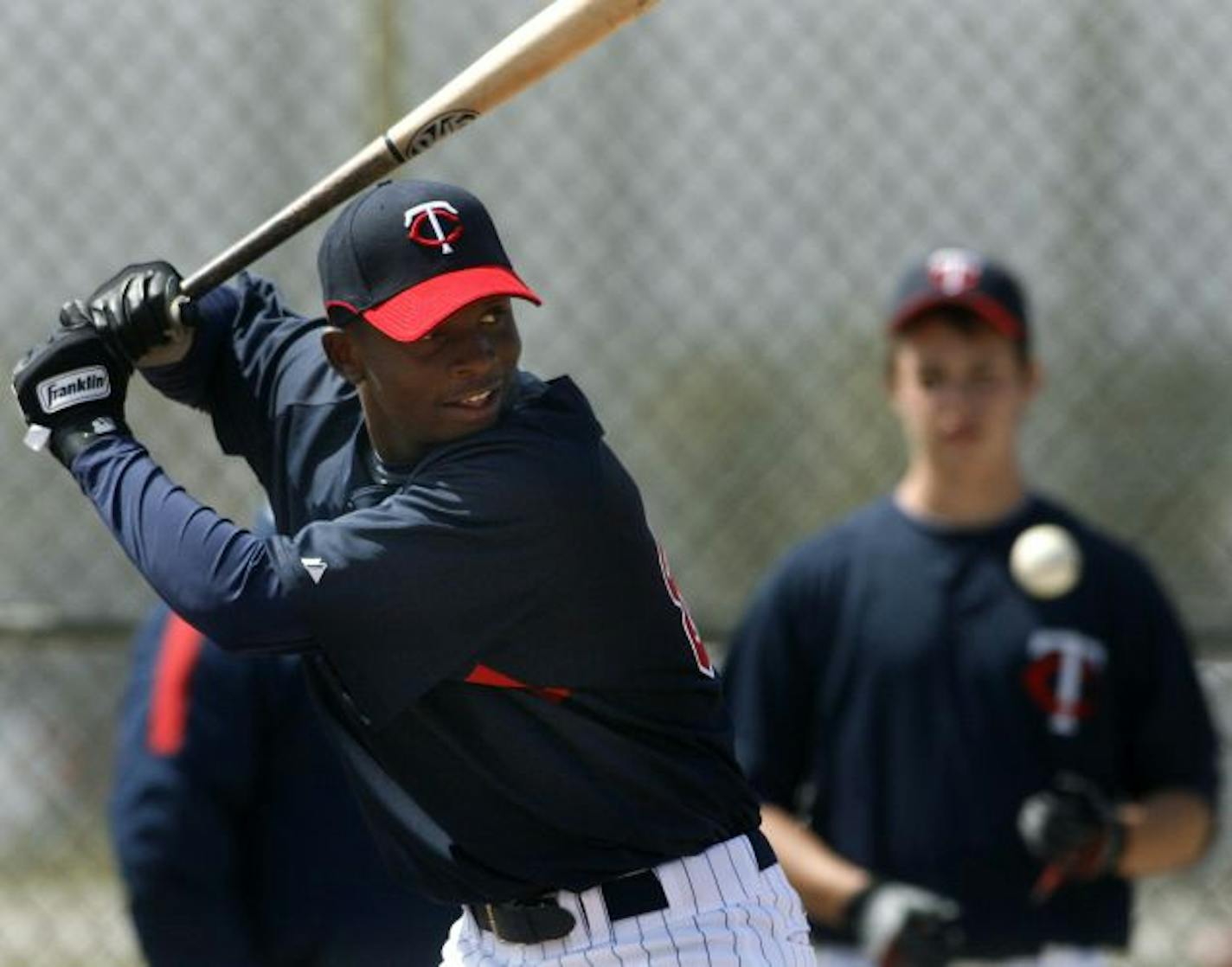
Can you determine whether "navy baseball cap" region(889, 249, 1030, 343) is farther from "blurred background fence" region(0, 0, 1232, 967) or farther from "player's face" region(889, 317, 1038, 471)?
"blurred background fence" region(0, 0, 1232, 967)

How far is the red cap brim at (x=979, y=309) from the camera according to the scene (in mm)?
4863

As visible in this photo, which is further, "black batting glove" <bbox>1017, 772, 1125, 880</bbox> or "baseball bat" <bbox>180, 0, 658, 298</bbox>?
"black batting glove" <bbox>1017, 772, 1125, 880</bbox>

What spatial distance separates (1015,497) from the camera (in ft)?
16.0

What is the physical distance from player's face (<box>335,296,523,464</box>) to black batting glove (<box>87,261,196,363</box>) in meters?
0.27

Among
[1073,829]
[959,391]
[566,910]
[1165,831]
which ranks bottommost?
[1165,831]

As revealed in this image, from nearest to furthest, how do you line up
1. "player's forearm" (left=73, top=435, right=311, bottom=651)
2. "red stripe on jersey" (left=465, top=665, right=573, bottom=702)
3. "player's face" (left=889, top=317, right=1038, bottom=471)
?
"player's forearm" (left=73, top=435, right=311, bottom=651)
"red stripe on jersey" (left=465, top=665, right=573, bottom=702)
"player's face" (left=889, top=317, right=1038, bottom=471)

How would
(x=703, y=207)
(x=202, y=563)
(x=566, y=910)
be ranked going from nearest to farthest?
1. (x=202, y=563)
2. (x=566, y=910)
3. (x=703, y=207)

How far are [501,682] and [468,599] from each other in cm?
13

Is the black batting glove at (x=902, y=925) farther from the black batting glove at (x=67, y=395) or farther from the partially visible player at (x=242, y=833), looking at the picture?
the black batting glove at (x=67, y=395)

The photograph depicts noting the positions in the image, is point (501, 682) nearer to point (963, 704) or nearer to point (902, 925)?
point (902, 925)

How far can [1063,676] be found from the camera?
469cm

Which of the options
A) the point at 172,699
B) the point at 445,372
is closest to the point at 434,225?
the point at 445,372

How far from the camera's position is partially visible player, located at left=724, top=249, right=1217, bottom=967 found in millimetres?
4668

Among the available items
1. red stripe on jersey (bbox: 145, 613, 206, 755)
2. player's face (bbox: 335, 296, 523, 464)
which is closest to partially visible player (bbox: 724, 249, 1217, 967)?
red stripe on jersey (bbox: 145, 613, 206, 755)
